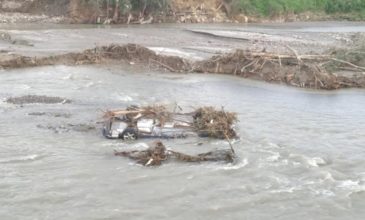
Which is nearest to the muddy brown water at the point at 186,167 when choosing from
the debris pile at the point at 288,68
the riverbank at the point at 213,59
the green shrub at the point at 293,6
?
the debris pile at the point at 288,68

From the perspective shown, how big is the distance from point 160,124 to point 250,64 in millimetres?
11976

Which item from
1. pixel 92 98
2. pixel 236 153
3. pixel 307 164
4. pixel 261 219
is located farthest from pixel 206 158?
pixel 92 98

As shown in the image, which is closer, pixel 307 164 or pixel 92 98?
pixel 307 164

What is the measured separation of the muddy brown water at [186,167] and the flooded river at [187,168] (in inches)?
0.8

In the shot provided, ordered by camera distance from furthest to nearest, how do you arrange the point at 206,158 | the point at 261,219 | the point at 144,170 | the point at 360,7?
the point at 360,7, the point at 206,158, the point at 144,170, the point at 261,219

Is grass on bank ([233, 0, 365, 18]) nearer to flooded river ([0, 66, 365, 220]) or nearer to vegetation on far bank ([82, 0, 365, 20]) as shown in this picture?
vegetation on far bank ([82, 0, 365, 20])

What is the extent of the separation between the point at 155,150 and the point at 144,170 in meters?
0.68

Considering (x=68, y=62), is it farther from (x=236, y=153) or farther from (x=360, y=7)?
(x=360, y=7)

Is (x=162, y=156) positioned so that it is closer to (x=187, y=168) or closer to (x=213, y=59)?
(x=187, y=168)

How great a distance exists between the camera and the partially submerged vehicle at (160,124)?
525 inches

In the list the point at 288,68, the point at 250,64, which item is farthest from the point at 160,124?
the point at 288,68

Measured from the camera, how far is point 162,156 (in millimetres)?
11883

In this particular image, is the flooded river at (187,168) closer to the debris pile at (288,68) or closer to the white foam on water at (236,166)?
the white foam on water at (236,166)

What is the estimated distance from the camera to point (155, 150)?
38.7 ft
